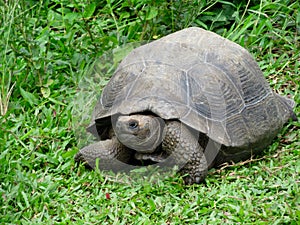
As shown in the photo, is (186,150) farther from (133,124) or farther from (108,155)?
(108,155)

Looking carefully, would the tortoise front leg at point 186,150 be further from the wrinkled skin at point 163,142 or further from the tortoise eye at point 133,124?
the tortoise eye at point 133,124

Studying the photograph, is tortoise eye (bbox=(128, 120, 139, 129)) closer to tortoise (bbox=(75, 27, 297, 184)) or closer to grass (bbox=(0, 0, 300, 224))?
tortoise (bbox=(75, 27, 297, 184))

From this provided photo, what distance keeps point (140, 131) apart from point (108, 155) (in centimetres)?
41

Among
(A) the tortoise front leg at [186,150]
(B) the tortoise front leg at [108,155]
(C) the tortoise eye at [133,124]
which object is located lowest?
(B) the tortoise front leg at [108,155]

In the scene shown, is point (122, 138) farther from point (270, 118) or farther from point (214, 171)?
point (270, 118)

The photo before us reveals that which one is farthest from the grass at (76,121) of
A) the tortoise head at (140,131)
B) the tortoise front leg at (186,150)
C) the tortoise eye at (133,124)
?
the tortoise eye at (133,124)

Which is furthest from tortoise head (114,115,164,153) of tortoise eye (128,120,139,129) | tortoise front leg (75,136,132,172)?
tortoise front leg (75,136,132,172)

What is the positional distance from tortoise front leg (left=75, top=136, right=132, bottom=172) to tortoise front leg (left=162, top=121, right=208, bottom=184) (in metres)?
0.35

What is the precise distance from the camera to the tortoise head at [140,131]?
4406mm

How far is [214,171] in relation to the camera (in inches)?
183

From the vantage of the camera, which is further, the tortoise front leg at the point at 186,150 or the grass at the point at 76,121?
the tortoise front leg at the point at 186,150

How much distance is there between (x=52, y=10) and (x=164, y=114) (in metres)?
2.83

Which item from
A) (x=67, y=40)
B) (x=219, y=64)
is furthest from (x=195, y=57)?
(x=67, y=40)

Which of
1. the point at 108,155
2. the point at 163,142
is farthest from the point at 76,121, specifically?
the point at 163,142
